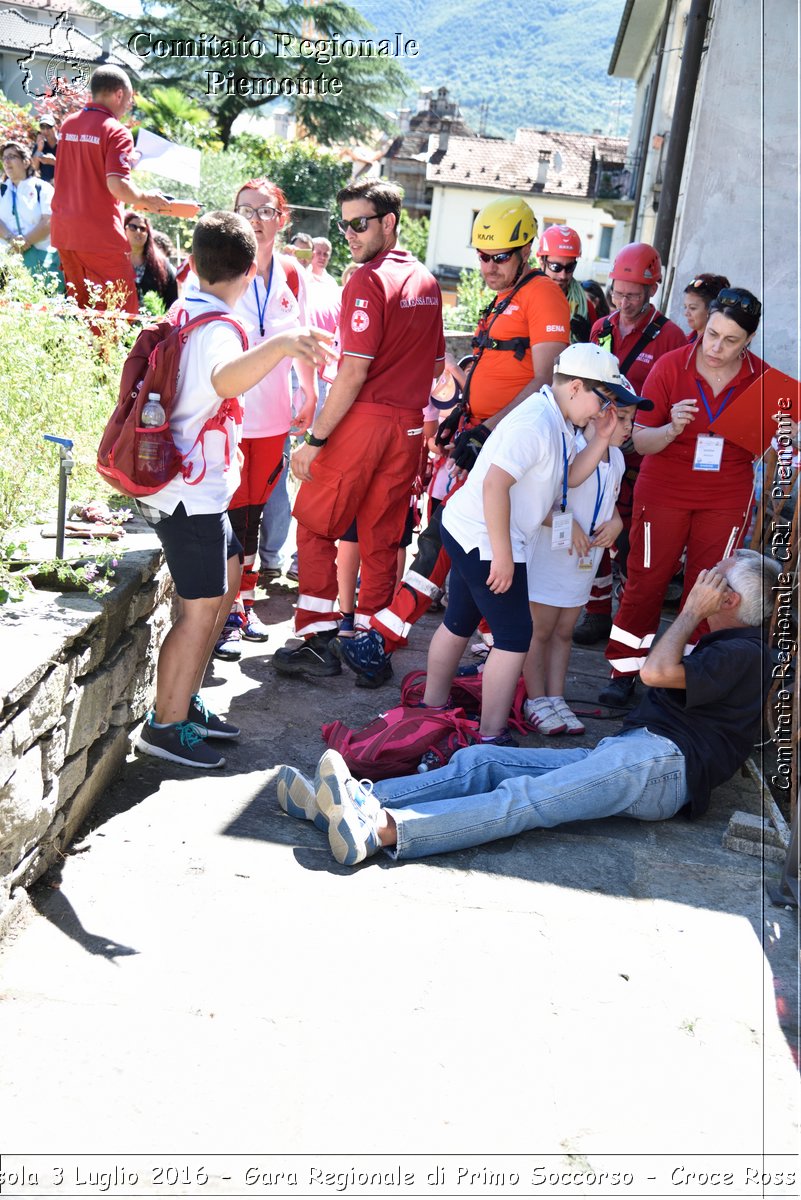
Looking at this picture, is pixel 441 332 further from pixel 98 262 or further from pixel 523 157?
pixel 523 157

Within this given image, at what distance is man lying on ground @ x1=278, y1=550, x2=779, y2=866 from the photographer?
12.5 feet

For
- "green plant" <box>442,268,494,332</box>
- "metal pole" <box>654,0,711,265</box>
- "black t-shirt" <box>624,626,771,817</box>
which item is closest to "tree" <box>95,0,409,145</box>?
"green plant" <box>442,268,494,332</box>

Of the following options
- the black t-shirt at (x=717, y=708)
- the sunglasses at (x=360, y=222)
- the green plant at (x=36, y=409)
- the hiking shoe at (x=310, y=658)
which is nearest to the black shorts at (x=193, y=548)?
the green plant at (x=36, y=409)

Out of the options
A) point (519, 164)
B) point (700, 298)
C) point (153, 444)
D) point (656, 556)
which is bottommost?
point (656, 556)

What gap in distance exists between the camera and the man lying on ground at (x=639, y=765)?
12.5ft

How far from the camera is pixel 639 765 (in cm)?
402

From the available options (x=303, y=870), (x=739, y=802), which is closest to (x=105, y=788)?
(x=303, y=870)

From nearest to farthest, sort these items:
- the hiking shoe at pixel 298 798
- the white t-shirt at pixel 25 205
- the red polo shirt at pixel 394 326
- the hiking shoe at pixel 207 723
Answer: the hiking shoe at pixel 298 798, the hiking shoe at pixel 207 723, the red polo shirt at pixel 394 326, the white t-shirt at pixel 25 205

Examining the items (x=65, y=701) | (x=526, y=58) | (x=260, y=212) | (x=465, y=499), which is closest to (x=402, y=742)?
(x=465, y=499)

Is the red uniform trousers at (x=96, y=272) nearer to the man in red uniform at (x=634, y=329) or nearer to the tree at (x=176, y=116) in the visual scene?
the man in red uniform at (x=634, y=329)

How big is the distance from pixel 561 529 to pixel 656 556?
858 millimetres

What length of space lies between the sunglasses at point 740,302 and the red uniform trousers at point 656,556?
896 millimetres

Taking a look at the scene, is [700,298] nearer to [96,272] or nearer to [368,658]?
[368,658]

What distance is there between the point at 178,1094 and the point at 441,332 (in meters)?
3.87
